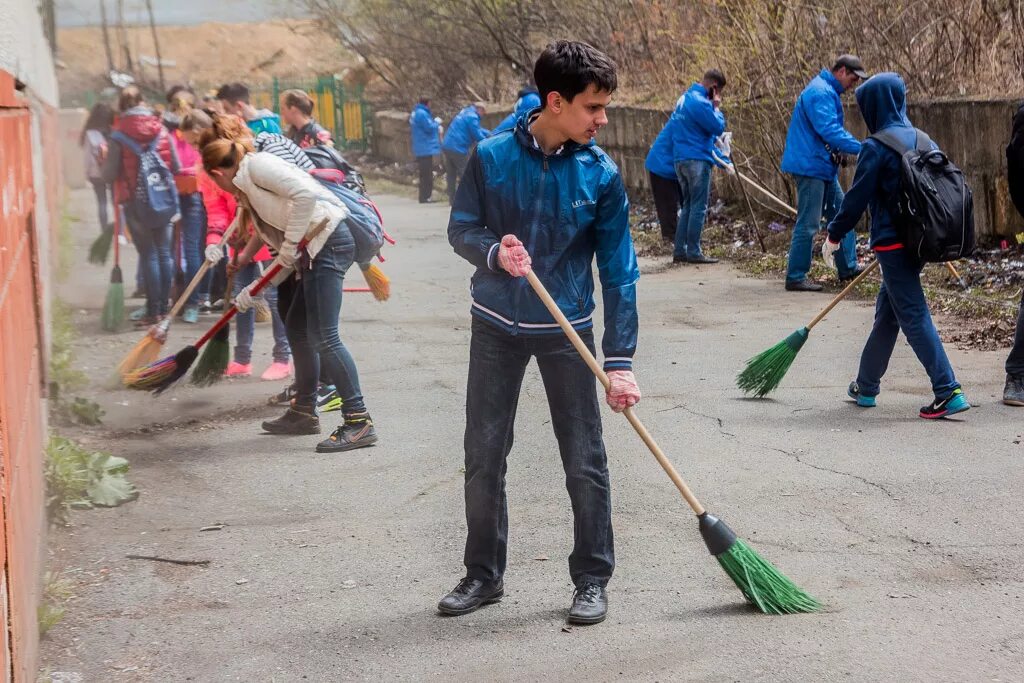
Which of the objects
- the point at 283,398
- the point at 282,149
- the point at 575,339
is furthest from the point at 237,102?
the point at 575,339

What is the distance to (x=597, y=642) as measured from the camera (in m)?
3.91

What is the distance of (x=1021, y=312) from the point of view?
6.74m

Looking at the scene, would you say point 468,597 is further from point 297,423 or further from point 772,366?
point 772,366

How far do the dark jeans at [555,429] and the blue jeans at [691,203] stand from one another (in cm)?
822

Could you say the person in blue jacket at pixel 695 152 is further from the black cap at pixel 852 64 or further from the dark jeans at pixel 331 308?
the dark jeans at pixel 331 308

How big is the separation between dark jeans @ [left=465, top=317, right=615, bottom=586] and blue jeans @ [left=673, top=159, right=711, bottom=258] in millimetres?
8222

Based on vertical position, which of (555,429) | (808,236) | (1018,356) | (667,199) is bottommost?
(1018,356)

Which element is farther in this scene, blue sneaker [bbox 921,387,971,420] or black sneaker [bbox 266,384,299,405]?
black sneaker [bbox 266,384,299,405]

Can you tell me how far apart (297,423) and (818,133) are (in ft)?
17.8

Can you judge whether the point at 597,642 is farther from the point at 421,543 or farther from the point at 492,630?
the point at 421,543

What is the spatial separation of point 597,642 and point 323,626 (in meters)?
0.91

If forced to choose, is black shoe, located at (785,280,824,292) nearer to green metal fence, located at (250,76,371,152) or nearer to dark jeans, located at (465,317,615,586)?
dark jeans, located at (465,317,615,586)

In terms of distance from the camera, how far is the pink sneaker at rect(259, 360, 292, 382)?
8.06m

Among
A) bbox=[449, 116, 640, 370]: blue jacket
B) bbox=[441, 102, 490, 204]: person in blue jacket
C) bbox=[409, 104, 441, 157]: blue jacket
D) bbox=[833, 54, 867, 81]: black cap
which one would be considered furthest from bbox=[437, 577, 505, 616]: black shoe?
bbox=[409, 104, 441, 157]: blue jacket
